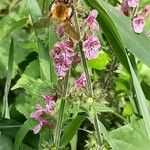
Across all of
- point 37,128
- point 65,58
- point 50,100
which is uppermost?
point 65,58

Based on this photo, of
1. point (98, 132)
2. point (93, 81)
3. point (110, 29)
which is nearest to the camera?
point (110, 29)

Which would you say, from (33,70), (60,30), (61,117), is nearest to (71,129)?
(61,117)

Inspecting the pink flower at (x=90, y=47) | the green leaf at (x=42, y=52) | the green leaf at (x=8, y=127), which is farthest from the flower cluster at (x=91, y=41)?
the green leaf at (x=8, y=127)

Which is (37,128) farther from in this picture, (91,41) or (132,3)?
(132,3)

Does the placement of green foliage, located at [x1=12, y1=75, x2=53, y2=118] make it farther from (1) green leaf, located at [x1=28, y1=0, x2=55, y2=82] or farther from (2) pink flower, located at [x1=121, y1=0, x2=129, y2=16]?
(2) pink flower, located at [x1=121, y1=0, x2=129, y2=16]

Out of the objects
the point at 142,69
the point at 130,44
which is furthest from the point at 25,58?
the point at 130,44

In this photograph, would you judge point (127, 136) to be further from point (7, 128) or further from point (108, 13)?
point (108, 13)
